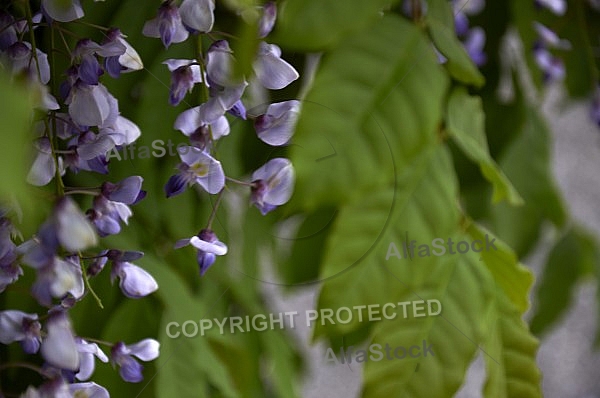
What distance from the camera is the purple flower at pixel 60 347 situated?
0.58 feet

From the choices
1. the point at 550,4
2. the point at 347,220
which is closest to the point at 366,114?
the point at 347,220

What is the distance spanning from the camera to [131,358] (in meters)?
0.23

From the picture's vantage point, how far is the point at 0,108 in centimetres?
12

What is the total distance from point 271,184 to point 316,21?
1.8 inches

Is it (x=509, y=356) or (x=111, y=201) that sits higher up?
(x=111, y=201)

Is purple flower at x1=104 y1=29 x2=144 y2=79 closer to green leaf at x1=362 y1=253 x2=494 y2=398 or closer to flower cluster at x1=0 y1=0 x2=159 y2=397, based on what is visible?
flower cluster at x1=0 y1=0 x2=159 y2=397

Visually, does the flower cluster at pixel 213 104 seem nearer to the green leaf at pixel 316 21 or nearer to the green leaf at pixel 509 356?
the green leaf at pixel 316 21

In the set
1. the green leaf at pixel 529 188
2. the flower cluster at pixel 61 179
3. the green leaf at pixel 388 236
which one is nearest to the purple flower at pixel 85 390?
the flower cluster at pixel 61 179

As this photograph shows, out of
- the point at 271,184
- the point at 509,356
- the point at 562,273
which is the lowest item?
the point at 562,273

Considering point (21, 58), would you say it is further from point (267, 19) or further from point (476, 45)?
point (476, 45)

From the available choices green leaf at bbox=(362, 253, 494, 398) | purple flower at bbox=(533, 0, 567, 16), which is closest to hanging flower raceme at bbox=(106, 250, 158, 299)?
green leaf at bbox=(362, 253, 494, 398)

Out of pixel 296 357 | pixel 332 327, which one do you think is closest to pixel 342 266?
pixel 332 327

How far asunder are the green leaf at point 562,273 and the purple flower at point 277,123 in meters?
0.31

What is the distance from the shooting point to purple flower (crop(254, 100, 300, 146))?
0.22m
